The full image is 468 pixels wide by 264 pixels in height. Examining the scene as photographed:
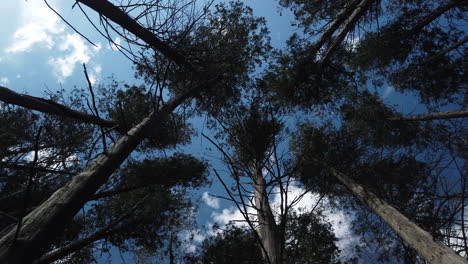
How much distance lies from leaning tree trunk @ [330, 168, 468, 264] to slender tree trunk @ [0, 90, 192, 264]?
182 inches

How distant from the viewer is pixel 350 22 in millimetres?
6648

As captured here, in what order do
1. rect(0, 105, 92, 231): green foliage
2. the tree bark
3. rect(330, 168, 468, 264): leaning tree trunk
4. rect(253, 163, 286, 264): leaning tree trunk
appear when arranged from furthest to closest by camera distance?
rect(0, 105, 92, 231): green foliage < rect(330, 168, 468, 264): leaning tree trunk < the tree bark < rect(253, 163, 286, 264): leaning tree trunk

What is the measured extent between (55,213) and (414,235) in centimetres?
567

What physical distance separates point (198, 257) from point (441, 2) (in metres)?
11.2

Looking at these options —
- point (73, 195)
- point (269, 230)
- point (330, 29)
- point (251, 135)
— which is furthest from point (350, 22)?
point (73, 195)

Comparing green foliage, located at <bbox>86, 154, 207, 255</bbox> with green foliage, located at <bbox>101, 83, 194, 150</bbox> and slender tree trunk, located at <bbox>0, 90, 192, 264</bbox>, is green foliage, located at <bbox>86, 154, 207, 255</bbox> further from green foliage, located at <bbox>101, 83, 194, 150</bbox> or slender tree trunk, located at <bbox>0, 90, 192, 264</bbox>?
slender tree trunk, located at <bbox>0, 90, 192, 264</bbox>

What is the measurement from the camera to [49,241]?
1.82 m

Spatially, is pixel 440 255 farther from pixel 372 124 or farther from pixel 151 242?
pixel 151 242

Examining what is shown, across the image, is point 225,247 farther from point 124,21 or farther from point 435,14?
point 435,14

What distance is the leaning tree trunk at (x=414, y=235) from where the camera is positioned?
A: 3723 mm

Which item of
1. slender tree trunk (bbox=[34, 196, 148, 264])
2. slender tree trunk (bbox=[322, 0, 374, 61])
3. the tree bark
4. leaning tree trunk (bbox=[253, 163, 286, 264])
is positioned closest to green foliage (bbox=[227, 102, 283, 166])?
leaning tree trunk (bbox=[253, 163, 286, 264])

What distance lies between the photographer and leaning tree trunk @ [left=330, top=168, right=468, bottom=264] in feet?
12.2

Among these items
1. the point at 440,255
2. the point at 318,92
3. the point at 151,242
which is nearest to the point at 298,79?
the point at 318,92

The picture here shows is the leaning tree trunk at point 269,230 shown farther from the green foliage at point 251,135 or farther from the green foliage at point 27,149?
the green foliage at point 27,149
